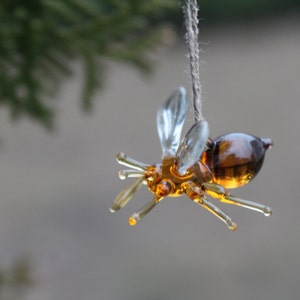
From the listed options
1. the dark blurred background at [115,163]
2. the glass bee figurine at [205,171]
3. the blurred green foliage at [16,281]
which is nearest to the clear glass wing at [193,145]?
the glass bee figurine at [205,171]

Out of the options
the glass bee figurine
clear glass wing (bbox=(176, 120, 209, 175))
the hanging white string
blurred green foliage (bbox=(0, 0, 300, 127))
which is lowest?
blurred green foliage (bbox=(0, 0, 300, 127))

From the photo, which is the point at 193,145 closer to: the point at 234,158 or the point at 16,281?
the point at 234,158

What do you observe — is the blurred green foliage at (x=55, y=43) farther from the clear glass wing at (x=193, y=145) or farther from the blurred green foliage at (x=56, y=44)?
the clear glass wing at (x=193, y=145)

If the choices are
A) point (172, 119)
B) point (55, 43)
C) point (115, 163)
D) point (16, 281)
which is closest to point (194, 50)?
point (172, 119)

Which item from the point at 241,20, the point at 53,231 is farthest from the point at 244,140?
the point at 241,20

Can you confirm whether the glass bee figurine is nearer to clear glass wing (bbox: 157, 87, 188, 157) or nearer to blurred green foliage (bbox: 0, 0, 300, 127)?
clear glass wing (bbox: 157, 87, 188, 157)

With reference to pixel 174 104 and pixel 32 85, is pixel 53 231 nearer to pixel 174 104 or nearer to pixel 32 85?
pixel 32 85

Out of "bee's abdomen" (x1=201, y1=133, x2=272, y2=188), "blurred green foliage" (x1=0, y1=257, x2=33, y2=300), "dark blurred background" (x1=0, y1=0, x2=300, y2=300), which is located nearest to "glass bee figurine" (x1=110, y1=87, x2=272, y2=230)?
"bee's abdomen" (x1=201, y1=133, x2=272, y2=188)
